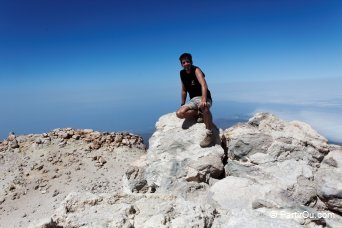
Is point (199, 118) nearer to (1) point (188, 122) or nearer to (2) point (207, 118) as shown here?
(1) point (188, 122)

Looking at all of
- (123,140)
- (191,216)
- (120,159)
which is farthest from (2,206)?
(191,216)

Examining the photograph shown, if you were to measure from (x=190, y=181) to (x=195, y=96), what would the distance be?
9.75 feet

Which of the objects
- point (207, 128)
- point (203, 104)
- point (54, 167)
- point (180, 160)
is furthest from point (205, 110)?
point (54, 167)

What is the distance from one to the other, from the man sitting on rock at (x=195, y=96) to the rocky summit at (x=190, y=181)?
1.44 ft

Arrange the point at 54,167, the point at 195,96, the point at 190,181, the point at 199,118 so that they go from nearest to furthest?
the point at 190,181 < the point at 195,96 < the point at 199,118 < the point at 54,167

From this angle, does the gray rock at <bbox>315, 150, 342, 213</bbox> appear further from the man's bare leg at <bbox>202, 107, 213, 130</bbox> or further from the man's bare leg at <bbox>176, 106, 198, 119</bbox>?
the man's bare leg at <bbox>176, 106, 198, 119</bbox>

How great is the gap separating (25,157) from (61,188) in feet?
12.8

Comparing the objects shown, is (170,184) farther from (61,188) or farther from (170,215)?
(61,188)

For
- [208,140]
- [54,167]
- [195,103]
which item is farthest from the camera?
[54,167]

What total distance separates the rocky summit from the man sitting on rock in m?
0.44

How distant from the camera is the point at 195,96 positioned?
10.7m

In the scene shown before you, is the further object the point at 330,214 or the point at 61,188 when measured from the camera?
the point at 61,188

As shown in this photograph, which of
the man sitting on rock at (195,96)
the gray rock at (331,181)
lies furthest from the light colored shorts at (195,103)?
the gray rock at (331,181)

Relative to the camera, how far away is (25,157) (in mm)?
16766
